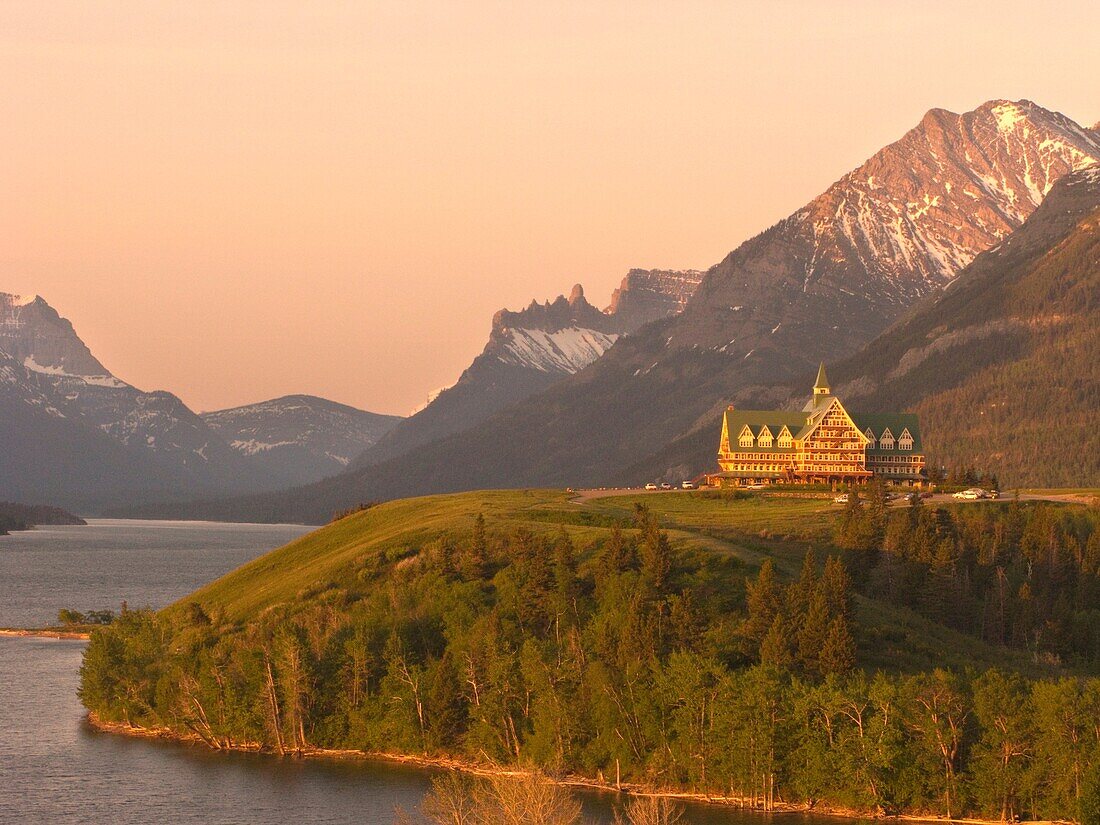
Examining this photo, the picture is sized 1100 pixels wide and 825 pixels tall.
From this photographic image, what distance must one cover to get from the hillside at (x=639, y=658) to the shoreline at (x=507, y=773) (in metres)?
0.66

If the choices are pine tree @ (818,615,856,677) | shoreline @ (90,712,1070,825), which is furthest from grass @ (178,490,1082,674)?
shoreline @ (90,712,1070,825)

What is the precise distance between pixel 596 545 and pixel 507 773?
39.5m

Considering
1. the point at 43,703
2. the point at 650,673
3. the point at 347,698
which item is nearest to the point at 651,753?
the point at 650,673

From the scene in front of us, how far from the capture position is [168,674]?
148500mm

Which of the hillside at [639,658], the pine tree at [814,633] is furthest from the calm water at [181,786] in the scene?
the pine tree at [814,633]

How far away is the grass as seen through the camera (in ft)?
463

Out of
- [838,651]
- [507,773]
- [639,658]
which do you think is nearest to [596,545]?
[639,658]

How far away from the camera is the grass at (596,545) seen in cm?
14125

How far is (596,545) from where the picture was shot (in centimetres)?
15988

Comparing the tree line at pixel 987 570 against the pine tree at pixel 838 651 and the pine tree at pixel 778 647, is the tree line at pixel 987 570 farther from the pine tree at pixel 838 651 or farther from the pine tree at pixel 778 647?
the pine tree at pixel 778 647

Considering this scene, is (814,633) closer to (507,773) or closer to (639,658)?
(639,658)

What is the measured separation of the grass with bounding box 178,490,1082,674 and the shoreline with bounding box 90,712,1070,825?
18.1 meters

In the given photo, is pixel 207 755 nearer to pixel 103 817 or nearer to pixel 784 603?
pixel 103 817

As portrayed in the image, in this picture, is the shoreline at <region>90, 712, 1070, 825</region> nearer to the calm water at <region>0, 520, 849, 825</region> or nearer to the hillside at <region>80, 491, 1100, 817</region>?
the hillside at <region>80, 491, 1100, 817</region>
